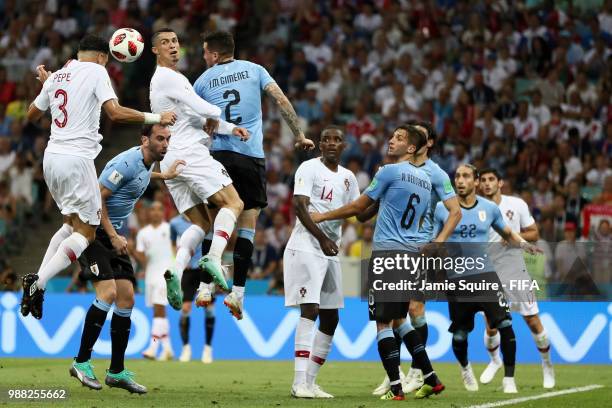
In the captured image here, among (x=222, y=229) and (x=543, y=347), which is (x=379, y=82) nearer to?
(x=543, y=347)

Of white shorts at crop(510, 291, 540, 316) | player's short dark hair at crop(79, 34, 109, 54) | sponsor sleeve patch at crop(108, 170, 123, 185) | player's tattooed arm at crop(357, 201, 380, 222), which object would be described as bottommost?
white shorts at crop(510, 291, 540, 316)

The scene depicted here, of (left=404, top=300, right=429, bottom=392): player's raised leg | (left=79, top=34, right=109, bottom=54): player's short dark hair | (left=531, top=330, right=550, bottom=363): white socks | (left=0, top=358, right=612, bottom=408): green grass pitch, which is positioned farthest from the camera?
(left=531, top=330, right=550, bottom=363): white socks

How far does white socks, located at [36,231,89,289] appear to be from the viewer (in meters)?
11.6

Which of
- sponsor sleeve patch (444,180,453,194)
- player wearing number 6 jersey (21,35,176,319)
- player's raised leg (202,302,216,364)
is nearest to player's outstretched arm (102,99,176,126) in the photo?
player wearing number 6 jersey (21,35,176,319)

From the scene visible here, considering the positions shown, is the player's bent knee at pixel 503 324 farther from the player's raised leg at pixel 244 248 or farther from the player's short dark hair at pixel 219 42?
the player's short dark hair at pixel 219 42

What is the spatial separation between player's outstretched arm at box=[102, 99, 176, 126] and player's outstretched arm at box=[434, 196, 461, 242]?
2.94 m

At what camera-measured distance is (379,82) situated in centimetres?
2398

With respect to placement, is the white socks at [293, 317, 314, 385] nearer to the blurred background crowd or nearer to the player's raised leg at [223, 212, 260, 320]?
the player's raised leg at [223, 212, 260, 320]

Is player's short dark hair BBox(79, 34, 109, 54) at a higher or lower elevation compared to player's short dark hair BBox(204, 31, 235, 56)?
lower

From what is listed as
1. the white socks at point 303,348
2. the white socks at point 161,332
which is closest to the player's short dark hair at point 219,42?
the white socks at point 303,348

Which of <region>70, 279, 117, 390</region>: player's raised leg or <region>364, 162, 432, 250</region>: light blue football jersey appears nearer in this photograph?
<region>364, 162, 432, 250</region>: light blue football jersey

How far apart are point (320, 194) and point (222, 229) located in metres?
1.32

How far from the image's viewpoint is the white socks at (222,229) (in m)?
11.9

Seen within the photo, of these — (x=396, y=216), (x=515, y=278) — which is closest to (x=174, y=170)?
(x=396, y=216)
